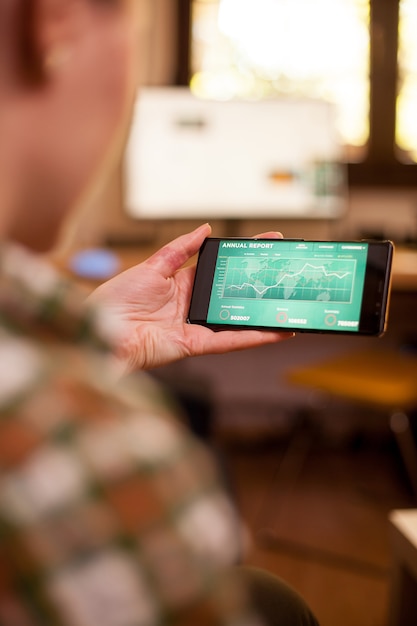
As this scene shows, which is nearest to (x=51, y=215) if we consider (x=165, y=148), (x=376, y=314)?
(x=376, y=314)

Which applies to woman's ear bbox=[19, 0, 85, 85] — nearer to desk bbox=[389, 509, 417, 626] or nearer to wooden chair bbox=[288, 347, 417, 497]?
desk bbox=[389, 509, 417, 626]

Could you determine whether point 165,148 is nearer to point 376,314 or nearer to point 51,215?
point 376,314

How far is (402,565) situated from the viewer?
102 cm

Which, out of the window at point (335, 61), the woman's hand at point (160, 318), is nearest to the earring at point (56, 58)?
the woman's hand at point (160, 318)

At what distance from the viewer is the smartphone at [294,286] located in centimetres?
94

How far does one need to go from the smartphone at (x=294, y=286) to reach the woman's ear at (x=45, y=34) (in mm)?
684

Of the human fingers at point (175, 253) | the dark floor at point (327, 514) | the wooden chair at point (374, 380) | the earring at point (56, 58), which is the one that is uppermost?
the earring at point (56, 58)

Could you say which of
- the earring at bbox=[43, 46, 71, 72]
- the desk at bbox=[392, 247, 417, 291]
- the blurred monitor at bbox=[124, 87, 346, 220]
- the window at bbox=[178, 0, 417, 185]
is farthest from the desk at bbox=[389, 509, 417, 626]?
the window at bbox=[178, 0, 417, 185]

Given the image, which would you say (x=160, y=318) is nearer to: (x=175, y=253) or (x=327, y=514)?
(x=175, y=253)

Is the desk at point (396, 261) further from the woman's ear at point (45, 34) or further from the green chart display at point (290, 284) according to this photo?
the woman's ear at point (45, 34)

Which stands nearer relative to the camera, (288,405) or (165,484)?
(165,484)

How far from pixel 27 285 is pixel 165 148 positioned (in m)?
1.85

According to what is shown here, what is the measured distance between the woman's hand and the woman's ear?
62 centimetres

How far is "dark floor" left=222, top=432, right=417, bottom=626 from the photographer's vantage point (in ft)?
5.27
